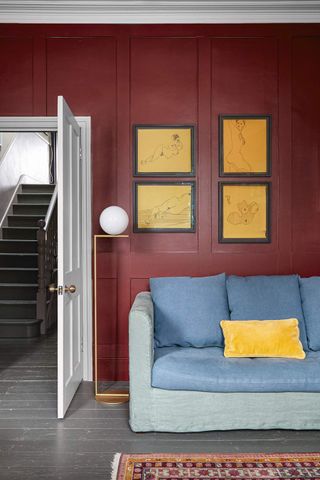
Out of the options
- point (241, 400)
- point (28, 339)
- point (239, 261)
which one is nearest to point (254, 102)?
point (239, 261)

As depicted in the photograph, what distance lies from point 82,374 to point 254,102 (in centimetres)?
274

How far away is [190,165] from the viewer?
14.8 feet

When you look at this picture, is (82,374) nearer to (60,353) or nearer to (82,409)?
(82,409)

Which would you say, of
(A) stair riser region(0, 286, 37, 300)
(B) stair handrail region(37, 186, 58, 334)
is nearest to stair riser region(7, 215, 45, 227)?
(B) stair handrail region(37, 186, 58, 334)

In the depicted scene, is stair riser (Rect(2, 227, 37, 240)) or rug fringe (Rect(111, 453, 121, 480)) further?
stair riser (Rect(2, 227, 37, 240))

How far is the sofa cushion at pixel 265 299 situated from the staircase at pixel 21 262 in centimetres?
345

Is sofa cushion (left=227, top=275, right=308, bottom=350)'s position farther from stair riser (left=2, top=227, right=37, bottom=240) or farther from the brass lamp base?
stair riser (left=2, top=227, right=37, bottom=240)

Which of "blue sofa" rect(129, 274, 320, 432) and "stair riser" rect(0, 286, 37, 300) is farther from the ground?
"stair riser" rect(0, 286, 37, 300)

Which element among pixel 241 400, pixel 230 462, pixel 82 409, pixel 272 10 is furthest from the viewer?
pixel 272 10

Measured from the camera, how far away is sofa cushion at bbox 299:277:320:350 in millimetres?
3838

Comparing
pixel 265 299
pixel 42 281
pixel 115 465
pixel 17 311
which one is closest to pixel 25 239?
pixel 42 281

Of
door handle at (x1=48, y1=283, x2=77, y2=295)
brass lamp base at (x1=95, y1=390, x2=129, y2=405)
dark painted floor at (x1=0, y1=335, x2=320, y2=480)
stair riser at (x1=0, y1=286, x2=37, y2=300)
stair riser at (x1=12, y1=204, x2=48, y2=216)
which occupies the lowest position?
dark painted floor at (x1=0, y1=335, x2=320, y2=480)

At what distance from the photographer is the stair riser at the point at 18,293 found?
7180 mm

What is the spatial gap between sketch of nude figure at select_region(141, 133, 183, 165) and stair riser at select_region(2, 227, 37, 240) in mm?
4323
